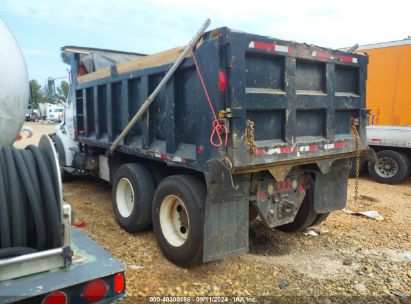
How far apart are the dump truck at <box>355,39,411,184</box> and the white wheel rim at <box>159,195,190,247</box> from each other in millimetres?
5976

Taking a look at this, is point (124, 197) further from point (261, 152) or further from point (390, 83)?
point (390, 83)

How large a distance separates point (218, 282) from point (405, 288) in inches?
69.7

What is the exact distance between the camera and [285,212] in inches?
155

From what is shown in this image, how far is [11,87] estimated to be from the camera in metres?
2.84

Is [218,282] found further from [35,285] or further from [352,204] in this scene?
[352,204]

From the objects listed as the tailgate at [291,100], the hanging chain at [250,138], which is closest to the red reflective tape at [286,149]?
the tailgate at [291,100]

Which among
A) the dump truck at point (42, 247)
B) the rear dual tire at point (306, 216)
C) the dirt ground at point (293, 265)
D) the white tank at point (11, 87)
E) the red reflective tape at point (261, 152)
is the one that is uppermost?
the white tank at point (11, 87)

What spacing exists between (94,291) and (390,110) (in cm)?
854

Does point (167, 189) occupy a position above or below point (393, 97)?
below

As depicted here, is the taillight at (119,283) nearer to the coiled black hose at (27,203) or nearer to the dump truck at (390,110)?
the coiled black hose at (27,203)

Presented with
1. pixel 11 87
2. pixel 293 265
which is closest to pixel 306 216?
pixel 293 265

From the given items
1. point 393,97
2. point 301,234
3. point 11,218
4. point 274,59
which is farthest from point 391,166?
point 11,218

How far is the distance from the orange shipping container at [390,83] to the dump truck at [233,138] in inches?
187

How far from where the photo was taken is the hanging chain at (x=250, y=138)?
3.31 m
